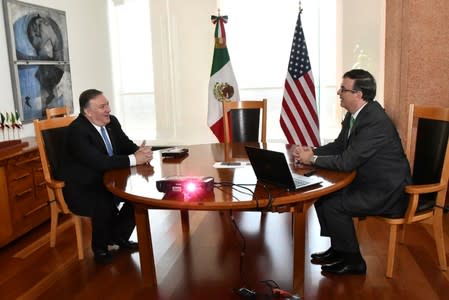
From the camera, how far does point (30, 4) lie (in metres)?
3.73

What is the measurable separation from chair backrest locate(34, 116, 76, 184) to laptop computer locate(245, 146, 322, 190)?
55.1 inches

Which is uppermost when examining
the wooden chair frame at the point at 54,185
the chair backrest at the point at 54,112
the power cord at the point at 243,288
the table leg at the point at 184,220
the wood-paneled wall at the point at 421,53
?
the wood-paneled wall at the point at 421,53

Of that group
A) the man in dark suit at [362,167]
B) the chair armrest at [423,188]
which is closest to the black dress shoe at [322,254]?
the man in dark suit at [362,167]

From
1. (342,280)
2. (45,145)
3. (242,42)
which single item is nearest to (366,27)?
(242,42)

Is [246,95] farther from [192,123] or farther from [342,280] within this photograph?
[342,280]

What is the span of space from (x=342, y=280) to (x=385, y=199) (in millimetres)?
515

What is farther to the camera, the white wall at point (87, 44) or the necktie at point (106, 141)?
the white wall at point (87, 44)

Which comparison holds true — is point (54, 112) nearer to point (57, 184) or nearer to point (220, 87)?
point (57, 184)

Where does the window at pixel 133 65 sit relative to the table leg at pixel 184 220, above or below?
above

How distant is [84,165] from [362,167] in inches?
64.2

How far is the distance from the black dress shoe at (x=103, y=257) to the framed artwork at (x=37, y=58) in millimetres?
1626

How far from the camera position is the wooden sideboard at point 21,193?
2.88 meters

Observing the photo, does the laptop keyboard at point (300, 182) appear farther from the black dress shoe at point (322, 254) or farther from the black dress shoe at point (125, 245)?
the black dress shoe at point (125, 245)

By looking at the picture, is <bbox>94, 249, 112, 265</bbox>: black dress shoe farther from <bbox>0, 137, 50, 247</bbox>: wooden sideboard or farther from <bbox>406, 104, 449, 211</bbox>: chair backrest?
<bbox>406, 104, 449, 211</bbox>: chair backrest
